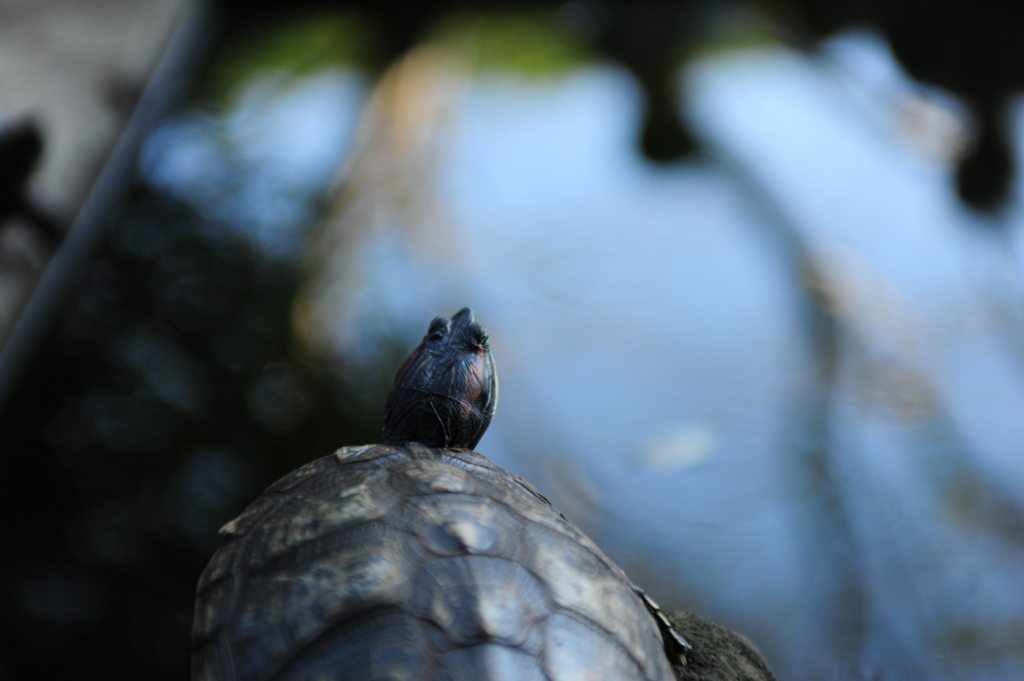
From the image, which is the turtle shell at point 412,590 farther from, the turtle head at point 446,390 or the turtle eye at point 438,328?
the turtle eye at point 438,328

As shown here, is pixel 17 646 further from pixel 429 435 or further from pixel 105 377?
pixel 429 435

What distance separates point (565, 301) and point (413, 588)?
1.75 m

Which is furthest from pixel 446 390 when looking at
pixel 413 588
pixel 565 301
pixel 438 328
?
pixel 565 301

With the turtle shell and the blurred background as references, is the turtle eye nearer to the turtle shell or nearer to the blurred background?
the turtle shell

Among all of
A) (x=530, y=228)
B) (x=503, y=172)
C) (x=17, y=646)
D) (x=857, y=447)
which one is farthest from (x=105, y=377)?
(x=857, y=447)

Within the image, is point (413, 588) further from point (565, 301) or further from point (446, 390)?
point (565, 301)

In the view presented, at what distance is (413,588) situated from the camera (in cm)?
97

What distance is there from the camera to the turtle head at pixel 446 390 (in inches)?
56.2

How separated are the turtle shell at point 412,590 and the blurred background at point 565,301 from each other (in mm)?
773

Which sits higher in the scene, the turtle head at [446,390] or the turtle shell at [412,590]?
the turtle head at [446,390]

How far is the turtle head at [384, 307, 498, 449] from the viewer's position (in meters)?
1.43

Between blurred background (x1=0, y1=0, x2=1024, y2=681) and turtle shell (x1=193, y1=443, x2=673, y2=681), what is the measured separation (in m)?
0.77

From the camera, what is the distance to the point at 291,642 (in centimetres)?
95

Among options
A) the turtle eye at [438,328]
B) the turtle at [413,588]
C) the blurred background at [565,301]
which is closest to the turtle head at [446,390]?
the turtle eye at [438,328]
